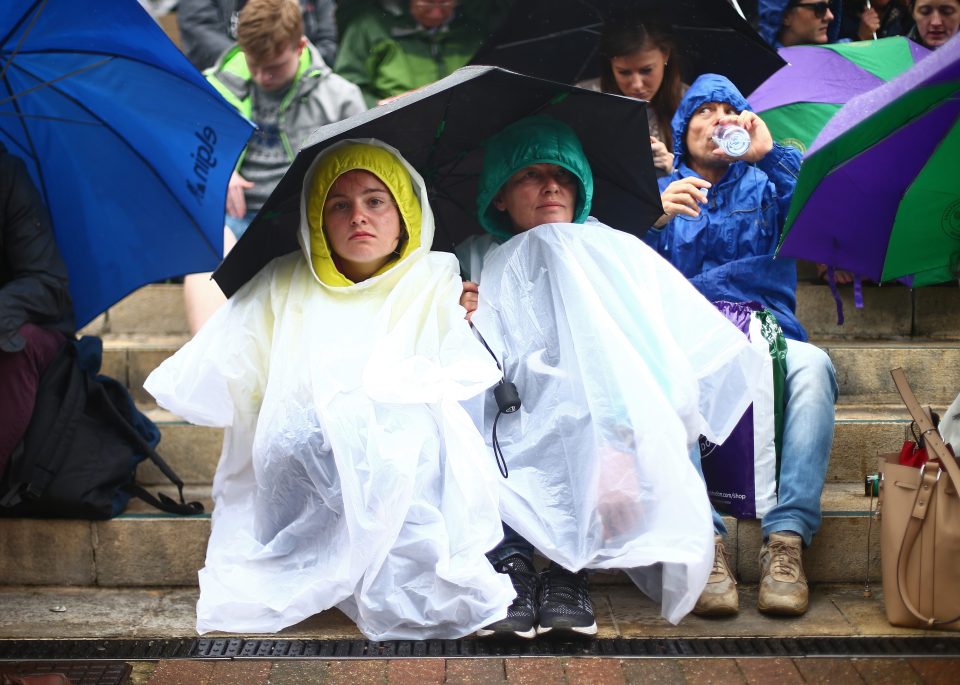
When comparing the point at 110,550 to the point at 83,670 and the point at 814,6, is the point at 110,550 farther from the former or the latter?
the point at 814,6

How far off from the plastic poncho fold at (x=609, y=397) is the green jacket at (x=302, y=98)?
5.65 feet

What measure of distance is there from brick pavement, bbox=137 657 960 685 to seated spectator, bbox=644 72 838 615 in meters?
0.52

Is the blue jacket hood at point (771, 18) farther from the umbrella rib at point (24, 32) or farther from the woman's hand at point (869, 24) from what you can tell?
the umbrella rib at point (24, 32)

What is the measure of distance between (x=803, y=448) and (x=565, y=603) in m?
0.90

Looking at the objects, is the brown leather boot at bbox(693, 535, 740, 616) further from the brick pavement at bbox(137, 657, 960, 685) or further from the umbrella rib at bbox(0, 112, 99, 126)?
the umbrella rib at bbox(0, 112, 99, 126)

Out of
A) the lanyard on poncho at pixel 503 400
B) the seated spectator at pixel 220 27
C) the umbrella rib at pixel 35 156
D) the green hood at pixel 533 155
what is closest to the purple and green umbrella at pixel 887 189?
the green hood at pixel 533 155

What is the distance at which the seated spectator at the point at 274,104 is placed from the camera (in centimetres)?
504

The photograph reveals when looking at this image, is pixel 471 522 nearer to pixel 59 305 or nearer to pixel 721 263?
pixel 721 263

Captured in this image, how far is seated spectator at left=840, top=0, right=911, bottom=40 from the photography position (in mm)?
5633

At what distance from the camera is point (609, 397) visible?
3.31 meters

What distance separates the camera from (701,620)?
3.39 meters

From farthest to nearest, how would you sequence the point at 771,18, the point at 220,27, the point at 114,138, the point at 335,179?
the point at 220,27, the point at 771,18, the point at 114,138, the point at 335,179

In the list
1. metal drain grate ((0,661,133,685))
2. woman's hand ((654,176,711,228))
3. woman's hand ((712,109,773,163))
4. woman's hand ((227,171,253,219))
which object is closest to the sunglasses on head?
woman's hand ((712,109,773,163))

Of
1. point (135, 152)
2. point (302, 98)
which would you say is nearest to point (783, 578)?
point (135, 152)
